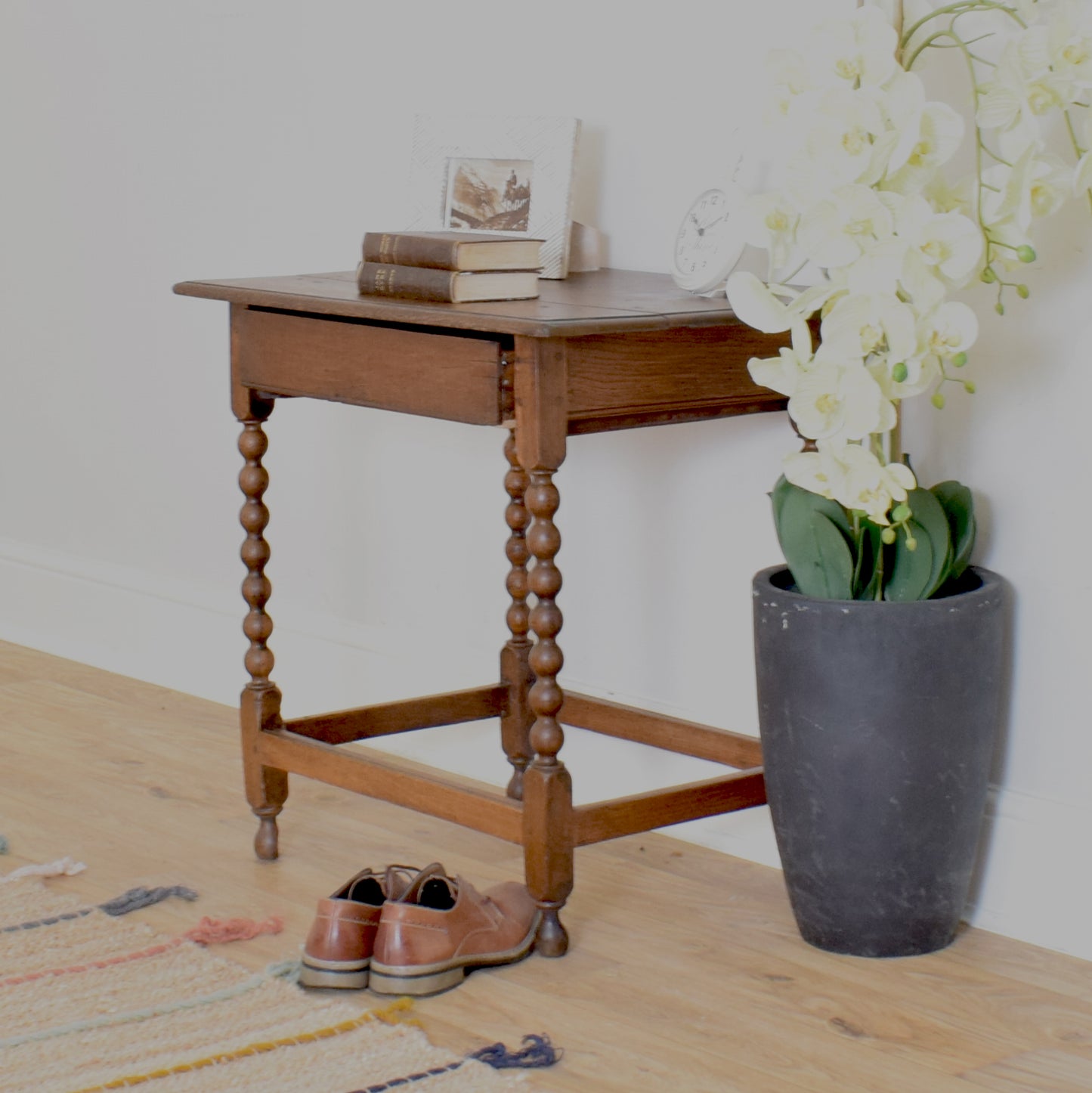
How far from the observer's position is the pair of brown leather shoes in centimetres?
181

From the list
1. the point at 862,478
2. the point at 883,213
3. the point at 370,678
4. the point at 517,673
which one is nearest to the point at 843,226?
the point at 883,213

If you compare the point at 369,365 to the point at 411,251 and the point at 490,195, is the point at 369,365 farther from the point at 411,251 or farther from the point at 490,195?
the point at 490,195

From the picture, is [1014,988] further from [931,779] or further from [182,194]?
[182,194]

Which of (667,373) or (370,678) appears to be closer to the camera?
(667,373)

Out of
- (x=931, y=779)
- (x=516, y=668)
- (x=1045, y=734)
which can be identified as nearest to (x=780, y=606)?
(x=931, y=779)

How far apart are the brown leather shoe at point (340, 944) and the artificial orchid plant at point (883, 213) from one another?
0.66m

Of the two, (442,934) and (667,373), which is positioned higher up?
(667,373)

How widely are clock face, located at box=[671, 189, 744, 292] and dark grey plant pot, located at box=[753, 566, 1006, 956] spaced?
1.17 ft

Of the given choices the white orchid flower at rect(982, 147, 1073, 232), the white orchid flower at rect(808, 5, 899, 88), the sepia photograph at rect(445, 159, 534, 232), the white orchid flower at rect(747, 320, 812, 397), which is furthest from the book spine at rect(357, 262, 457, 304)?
the white orchid flower at rect(982, 147, 1073, 232)

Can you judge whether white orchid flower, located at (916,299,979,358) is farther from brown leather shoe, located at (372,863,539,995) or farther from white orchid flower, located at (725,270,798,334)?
brown leather shoe, located at (372,863,539,995)

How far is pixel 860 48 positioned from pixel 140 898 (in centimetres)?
129

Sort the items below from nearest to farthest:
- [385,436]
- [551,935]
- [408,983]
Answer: [408,983] < [551,935] < [385,436]

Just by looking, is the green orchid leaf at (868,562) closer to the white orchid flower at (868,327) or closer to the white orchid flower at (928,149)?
the white orchid flower at (868,327)

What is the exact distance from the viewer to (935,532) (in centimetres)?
183
